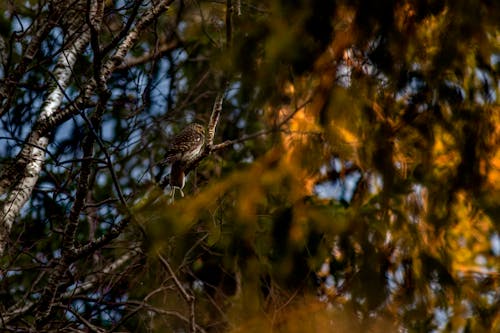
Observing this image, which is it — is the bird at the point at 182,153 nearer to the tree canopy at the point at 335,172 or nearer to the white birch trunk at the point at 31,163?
the tree canopy at the point at 335,172

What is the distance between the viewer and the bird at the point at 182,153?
15.8ft

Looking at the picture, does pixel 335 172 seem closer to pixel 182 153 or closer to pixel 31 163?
pixel 182 153

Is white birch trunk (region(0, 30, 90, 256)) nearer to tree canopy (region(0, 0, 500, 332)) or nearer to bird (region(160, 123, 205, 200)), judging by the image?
tree canopy (region(0, 0, 500, 332))

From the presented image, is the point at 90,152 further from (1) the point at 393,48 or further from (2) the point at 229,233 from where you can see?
(1) the point at 393,48

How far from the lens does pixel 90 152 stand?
3797 mm

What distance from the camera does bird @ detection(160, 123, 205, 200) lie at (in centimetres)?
480

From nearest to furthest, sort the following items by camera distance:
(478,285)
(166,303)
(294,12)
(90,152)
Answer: (90,152) < (294,12) < (478,285) < (166,303)

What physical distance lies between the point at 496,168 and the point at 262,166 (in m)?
1.41

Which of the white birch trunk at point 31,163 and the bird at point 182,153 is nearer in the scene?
the white birch trunk at point 31,163

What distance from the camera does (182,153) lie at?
16.8ft

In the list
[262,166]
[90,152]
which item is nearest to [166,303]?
[262,166]

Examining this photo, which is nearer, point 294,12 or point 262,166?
point 294,12

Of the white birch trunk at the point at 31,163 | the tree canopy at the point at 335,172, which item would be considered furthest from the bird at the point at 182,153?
the white birch trunk at the point at 31,163

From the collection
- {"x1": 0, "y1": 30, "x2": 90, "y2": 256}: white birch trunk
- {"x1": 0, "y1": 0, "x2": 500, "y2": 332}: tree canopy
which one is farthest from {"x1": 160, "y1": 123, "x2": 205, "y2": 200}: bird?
{"x1": 0, "y1": 30, "x2": 90, "y2": 256}: white birch trunk
